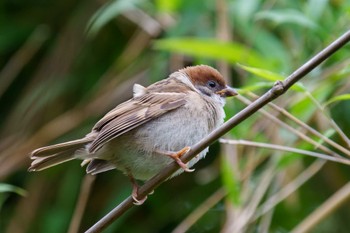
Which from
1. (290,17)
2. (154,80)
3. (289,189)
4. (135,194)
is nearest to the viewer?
(135,194)

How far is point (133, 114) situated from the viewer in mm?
2672

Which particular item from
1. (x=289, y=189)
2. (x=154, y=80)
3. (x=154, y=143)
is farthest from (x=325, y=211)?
(x=154, y=80)

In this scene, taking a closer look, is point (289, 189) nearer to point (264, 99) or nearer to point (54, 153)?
point (54, 153)

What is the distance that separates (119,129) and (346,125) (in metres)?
1.49

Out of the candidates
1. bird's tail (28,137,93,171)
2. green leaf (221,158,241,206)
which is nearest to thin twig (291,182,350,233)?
green leaf (221,158,241,206)

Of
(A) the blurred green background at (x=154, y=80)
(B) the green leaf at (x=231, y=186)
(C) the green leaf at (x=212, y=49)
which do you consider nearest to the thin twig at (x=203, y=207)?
(A) the blurred green background at (x=154, y=80)

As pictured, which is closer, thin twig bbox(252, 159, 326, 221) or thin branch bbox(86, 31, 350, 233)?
thin branch bbox(86, 31, 350, 233)

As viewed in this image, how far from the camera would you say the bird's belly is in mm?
2615

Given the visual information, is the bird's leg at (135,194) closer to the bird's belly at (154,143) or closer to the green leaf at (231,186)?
the bird's belly at (154,143)

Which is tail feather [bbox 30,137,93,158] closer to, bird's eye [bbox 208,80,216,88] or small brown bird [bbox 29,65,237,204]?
small brown bird [bbox 29,65,237,204]

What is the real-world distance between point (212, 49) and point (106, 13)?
0.58m

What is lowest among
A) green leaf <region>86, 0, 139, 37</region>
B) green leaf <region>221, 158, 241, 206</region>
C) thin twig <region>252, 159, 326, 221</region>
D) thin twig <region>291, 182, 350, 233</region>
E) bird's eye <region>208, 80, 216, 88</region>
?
thin twig <region>291, 182, 350, 233</region>

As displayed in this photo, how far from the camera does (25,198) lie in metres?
3.82

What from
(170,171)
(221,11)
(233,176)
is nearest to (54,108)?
(221,11)
